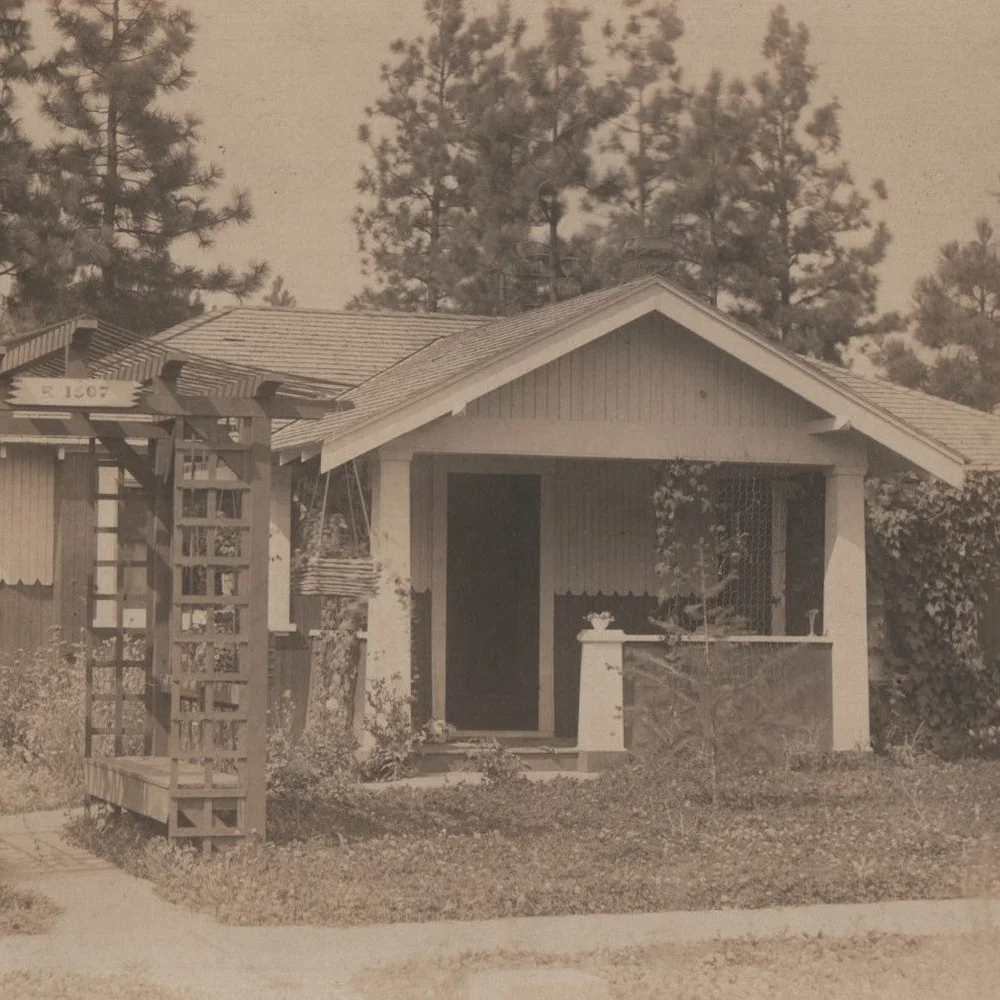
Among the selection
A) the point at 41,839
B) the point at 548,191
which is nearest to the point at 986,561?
the point at 41,839

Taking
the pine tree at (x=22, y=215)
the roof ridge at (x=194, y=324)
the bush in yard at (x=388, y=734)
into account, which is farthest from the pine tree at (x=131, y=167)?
the bush in yard at (x=388, y=734)

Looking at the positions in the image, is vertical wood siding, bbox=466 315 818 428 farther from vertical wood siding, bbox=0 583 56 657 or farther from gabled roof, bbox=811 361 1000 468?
vertical wood siding, bbox=0 583 56 657

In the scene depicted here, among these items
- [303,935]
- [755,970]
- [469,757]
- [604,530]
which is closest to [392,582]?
[469,757]

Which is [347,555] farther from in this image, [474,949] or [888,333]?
[888,333]

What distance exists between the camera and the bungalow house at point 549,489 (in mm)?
14891

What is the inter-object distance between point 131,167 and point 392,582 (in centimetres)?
Result: 1601

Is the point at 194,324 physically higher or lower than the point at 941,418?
higher

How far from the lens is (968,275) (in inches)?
1422

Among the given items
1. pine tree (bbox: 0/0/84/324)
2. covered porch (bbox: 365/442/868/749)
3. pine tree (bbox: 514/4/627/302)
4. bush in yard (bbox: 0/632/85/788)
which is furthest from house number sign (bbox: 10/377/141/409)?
pine tree (bbox: 514/4/627/302)

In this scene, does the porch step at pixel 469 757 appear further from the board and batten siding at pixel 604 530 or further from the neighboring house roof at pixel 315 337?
Answer: the neighboring house roof at pixel 315 337

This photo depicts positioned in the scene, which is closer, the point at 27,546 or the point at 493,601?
the point at 493,601

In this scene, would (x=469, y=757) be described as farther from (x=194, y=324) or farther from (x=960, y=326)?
(x=960, y=326)

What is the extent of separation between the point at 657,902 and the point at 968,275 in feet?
95.4

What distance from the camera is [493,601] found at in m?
17.2
